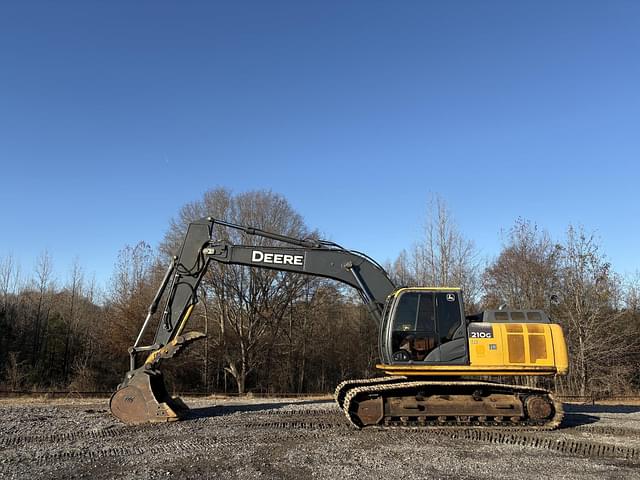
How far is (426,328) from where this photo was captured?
33.0 ft

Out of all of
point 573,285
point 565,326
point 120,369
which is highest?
point 573,285

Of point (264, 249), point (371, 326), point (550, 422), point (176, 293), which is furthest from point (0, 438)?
point (371, 326)

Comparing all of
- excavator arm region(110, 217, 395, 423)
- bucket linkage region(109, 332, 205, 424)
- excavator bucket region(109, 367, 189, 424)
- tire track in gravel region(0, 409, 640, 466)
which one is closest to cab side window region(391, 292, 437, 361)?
excavator arm region(110, 217, 395, 423)

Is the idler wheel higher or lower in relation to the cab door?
lower

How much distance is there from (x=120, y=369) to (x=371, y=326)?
1699cm

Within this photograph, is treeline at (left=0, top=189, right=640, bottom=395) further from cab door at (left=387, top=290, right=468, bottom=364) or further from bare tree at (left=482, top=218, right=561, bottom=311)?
cab door at (left=387, top=290, right=468, bottom=364)

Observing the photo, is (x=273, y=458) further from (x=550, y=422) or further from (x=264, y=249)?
(x=550, y=422)

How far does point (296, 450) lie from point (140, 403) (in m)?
4.11

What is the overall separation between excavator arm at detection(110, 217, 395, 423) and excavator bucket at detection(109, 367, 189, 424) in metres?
0.26

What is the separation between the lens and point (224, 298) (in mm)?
30328

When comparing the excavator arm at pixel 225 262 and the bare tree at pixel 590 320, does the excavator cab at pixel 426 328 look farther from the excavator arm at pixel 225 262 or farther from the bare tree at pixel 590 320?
the bare tree at pixel 590 320

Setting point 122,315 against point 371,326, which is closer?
point 122,315

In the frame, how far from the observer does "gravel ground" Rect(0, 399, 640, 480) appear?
675 centimetres

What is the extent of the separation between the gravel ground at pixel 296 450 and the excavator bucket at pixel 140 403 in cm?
31
